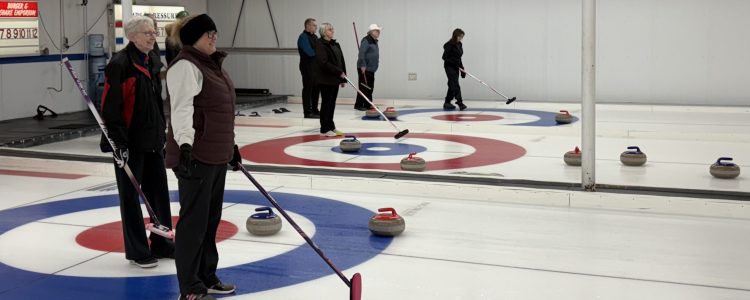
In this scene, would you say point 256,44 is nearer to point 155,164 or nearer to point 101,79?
point 101,79

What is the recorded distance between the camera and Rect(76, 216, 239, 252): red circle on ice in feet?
21.4

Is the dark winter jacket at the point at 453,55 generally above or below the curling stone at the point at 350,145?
above

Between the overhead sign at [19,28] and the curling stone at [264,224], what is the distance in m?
9.44

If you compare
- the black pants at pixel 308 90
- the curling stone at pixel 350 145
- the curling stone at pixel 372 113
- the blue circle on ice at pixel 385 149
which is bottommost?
the blue circle on ice at pixel 385 149

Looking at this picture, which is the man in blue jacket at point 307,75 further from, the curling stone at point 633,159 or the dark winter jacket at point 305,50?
the curling stone at point 633,159

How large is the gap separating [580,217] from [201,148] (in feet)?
12.4

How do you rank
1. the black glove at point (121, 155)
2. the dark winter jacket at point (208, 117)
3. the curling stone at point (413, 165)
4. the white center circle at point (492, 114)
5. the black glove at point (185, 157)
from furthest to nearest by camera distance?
the white center circle at point (492, 114) < the curling stone at point (413, 165) < the black glove at point (121, 155) < the dark winter jacket at point (208, 117) < the black glove at point (185, 157)

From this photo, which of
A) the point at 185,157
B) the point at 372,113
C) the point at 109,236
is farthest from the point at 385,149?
the point at 185,157

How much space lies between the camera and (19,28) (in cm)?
1480

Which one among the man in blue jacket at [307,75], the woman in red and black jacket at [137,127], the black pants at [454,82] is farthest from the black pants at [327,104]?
the woman in red and black jacket at [137,127]

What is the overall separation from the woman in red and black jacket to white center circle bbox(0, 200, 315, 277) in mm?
216

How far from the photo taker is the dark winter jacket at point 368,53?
1723 centimetres

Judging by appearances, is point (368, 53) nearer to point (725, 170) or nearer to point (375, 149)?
point (375, 149)

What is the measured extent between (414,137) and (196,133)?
8415 millimetres
